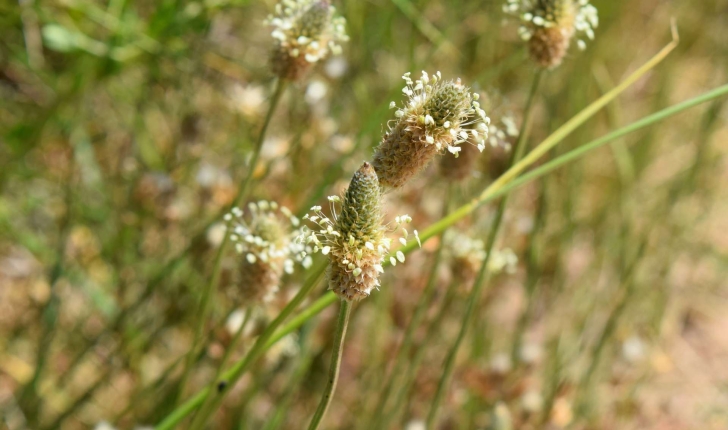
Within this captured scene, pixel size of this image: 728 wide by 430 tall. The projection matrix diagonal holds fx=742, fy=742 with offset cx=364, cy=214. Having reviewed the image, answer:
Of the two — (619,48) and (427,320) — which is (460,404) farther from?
(619,48)

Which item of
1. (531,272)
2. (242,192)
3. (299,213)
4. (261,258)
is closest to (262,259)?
(261,258)

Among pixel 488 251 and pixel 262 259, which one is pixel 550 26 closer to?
pixel 488 251

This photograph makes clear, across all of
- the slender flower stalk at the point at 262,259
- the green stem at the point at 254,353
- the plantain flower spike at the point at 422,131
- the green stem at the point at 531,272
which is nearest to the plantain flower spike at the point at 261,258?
the slender flower stalk at the point at 262,259

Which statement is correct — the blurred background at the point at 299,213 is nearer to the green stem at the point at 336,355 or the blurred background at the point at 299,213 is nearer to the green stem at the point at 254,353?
the green stem at the point at 254,353

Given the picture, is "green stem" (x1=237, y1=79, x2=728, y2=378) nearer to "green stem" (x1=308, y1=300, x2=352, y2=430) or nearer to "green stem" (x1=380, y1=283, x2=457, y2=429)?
"green stem" (x1=308, y1=300, x2=352, y2=430)

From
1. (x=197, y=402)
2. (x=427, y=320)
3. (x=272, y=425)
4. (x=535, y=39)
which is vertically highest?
(x=427, y=320)

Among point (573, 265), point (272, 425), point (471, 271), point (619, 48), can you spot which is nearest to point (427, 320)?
point (471, 271)

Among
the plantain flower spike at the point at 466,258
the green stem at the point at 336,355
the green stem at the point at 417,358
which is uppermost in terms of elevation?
the plantain flower spike at the point at 466,258
